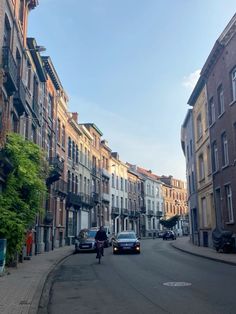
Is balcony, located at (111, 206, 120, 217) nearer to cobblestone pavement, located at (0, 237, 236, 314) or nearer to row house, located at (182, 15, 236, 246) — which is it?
row house, located at (182, 15, 236, 246)

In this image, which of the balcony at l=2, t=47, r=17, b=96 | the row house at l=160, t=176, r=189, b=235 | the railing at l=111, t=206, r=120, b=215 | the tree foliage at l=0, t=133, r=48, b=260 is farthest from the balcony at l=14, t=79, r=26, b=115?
the row house at l=160, t=176, r=189, b=235

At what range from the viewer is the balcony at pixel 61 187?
3447cm

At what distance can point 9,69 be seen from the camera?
57.5 ft

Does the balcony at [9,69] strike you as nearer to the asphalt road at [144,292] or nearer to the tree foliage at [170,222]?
Result: the asphalt road at [144,292]

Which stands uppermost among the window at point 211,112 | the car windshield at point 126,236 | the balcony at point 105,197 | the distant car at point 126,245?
the window at point 211,112

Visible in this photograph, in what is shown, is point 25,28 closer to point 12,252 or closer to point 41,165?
point 41,165

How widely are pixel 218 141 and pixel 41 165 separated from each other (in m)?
13.0

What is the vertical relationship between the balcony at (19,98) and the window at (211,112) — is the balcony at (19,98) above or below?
below

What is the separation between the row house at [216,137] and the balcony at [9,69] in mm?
12702

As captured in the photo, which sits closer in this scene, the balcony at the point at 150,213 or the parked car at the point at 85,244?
the parked car at the point at 85,244

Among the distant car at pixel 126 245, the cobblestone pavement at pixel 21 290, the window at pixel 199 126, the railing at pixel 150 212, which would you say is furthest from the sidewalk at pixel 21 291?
the railing at pixel 150 212

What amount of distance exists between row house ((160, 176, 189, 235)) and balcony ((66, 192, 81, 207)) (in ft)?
163

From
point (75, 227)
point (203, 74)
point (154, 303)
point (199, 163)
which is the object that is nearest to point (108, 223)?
point (75, 227)

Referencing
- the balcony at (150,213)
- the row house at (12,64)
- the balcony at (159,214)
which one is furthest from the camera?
the balcony at (159,214)
